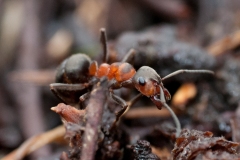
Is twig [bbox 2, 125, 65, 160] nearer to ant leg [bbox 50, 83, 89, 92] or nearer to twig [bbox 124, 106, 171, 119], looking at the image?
ant leg [bbox 50, 83, 89, 92]

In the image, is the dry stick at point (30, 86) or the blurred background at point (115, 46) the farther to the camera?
the dry stick at point (30, 86)

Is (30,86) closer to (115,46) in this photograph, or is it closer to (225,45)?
(115,46)

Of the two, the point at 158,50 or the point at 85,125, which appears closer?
the point at 85,125

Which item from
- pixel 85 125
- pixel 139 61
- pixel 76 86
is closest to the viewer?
pixel 85 125

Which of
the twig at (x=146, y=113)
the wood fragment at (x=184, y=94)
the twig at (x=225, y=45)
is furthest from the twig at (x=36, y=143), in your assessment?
the twig at (x=225, y=45)

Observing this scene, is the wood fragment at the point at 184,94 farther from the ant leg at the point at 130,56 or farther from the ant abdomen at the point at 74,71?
the ant abdomen at the point at 74,71

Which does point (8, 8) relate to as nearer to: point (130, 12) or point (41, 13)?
point (41, 13)

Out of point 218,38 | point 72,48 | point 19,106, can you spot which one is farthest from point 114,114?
point 72,48
